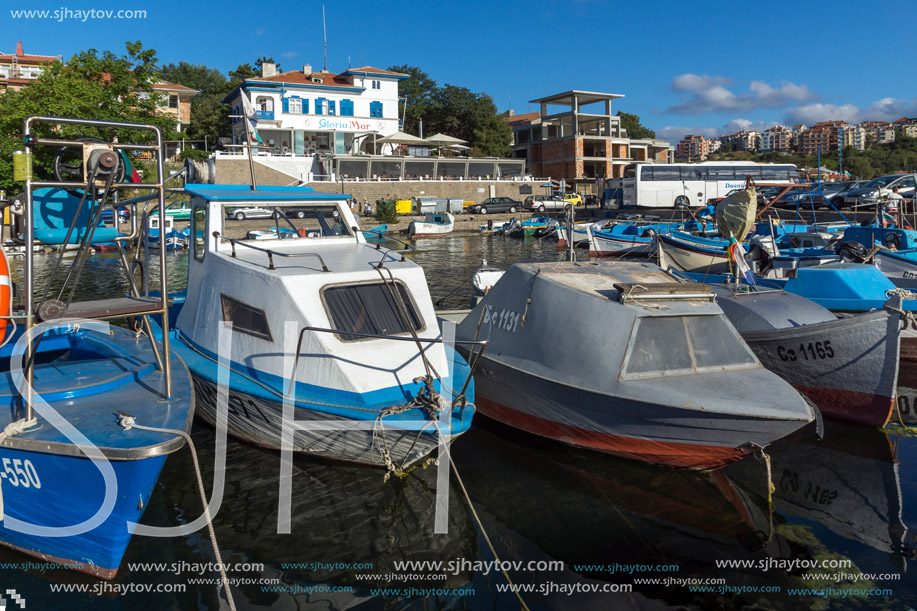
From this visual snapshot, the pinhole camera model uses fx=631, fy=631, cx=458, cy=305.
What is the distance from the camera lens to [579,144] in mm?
69062

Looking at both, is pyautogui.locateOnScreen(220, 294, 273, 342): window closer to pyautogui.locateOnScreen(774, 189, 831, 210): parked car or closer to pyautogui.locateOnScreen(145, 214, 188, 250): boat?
pyautogui.locateOnScreen(145, 214, 188, 250): boat

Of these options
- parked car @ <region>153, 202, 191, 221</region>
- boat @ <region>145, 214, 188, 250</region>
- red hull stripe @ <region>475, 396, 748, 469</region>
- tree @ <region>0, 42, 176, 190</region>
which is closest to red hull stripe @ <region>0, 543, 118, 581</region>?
red hull stripe @ <region>475, 396, 748, 469</region>

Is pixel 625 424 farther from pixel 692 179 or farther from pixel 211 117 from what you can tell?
pixel 211 117

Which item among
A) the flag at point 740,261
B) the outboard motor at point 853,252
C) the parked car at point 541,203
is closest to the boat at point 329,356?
the flag at point 740,261

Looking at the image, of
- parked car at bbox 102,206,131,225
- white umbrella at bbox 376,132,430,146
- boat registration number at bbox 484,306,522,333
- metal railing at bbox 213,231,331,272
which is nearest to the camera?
metal railing at bbox 213,231,331,272

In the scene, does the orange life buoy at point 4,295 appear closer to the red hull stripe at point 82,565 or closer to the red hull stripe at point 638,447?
the red hull stripe at point 82,565

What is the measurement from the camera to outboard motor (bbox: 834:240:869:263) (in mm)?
15383

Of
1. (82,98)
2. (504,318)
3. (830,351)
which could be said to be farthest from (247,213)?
(82,98)

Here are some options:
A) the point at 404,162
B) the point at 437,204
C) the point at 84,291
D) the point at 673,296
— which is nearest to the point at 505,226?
the point at 437,204

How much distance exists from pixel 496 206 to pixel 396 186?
356 inches

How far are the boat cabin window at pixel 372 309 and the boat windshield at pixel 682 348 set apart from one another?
2655 millimetres

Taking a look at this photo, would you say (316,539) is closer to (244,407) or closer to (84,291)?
(244,407)

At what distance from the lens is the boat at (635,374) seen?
692cm

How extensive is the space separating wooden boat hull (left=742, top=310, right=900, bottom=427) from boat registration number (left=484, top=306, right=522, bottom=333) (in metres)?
3.77
